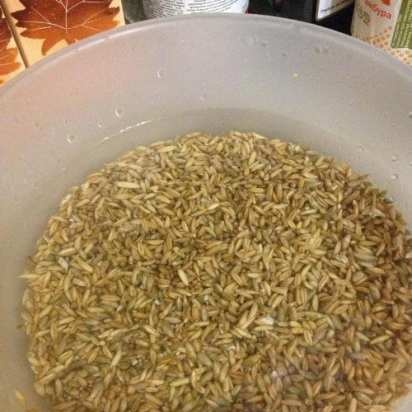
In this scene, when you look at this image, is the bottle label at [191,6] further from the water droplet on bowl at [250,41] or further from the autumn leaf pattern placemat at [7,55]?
the autumn leaf pattern placemat at [7,55]

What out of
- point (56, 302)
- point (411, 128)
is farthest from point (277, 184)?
point (56, 302)

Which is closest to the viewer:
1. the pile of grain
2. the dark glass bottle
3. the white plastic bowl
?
the pile of grain

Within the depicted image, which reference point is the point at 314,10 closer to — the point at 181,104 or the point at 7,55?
the point at 181,104

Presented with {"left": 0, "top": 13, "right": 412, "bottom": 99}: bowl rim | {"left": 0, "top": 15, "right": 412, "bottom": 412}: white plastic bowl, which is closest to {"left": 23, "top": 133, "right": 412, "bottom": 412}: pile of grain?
{"left": 0, "top": 15, "right": 412, "bottom": 412}: white plastic bowl

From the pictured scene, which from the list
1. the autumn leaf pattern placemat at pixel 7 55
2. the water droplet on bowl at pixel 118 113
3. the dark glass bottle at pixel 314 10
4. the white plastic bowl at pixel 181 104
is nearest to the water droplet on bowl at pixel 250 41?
the white plastic bowl at pixel 181 104

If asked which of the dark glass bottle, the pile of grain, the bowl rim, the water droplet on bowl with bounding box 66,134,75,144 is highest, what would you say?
the bowl rim

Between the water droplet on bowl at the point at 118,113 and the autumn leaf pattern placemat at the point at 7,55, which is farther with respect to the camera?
the water droplet on bowl at the point at 118,113

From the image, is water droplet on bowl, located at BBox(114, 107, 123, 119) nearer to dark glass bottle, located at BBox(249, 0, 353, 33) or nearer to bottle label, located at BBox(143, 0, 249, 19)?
bottle label, located at BBox(143, 0, 249, 19)
